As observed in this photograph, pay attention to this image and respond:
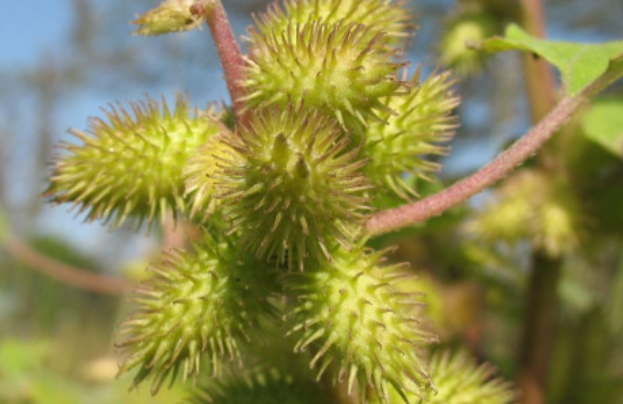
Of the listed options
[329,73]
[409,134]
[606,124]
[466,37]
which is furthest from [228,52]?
[466,37]

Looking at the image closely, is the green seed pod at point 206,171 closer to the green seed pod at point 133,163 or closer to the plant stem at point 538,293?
the green seed pod at point 133,163

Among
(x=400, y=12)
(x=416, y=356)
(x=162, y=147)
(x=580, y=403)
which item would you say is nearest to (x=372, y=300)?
(x=416, y=356)

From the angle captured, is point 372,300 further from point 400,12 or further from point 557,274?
point 557,274

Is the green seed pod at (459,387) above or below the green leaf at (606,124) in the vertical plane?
below

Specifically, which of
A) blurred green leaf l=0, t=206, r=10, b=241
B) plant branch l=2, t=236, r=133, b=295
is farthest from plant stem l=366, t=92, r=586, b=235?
blurred green leaf l=0, t=206, r=10, b=241

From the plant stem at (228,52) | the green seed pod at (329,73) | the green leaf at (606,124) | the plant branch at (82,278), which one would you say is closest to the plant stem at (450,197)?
the green seed pod at (329,73)

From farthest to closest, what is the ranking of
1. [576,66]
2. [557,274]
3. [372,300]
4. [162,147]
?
[557,274], [576,66], [162,147], [372,300]
